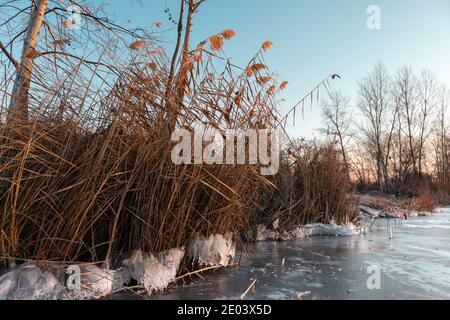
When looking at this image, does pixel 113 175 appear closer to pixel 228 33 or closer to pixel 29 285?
pixel 29 285

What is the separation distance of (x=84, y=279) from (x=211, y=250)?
92 centimetres

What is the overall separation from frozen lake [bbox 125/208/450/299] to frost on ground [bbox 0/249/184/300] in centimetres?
13

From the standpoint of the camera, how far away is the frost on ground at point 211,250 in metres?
2.38

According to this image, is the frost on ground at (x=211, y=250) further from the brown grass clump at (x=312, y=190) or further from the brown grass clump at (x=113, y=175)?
the brown grass clump at (x=312, y=190)

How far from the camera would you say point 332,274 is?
2361mm

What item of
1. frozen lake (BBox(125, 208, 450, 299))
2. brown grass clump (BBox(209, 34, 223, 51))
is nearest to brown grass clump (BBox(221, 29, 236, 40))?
brown grass clump (BBox(209, 34, 223, 51))

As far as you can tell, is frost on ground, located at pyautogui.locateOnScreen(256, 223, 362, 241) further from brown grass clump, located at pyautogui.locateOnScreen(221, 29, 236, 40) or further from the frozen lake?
brown grass clump, located at pyautogui.locateOnScreen(221, 29, 236, 40)

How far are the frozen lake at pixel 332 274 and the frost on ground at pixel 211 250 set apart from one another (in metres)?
0.09

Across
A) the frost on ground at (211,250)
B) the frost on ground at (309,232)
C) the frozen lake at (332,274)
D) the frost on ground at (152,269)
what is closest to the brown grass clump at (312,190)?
the frost on ground at (309,232)

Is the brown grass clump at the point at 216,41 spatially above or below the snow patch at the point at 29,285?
above

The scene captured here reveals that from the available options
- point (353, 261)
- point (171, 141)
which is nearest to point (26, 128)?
point (171, 141)

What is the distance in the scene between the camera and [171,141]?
2230mm

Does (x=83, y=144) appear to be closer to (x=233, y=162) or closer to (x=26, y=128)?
(x=26, y=128)
